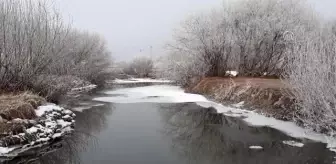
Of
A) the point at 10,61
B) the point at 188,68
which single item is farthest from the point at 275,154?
the point at 188,68

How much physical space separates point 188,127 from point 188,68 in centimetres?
1937

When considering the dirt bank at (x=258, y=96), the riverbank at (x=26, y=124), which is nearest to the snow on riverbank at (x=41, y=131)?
the riverbank at (x=26, y=124)

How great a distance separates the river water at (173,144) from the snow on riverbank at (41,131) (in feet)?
1.23

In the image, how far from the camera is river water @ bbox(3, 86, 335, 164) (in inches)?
364

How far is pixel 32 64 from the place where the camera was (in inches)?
624

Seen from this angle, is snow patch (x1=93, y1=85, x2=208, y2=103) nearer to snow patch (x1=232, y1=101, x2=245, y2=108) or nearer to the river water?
snow patch (x1=232, y1=101, x2=245, y2=108)

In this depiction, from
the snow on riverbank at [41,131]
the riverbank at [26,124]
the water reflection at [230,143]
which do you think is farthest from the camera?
the riverbank at [26,124]

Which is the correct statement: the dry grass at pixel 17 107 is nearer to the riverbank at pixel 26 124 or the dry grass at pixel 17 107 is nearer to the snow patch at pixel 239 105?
the riverbank at pixel 26 124

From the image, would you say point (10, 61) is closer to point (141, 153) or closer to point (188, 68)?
point (141, 153)

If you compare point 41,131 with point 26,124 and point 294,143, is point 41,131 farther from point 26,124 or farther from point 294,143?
point 294,143

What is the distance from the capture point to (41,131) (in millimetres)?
11141

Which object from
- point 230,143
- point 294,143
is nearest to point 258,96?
point 294,143

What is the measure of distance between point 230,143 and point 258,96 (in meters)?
7.69

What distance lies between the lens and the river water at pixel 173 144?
9.26m
